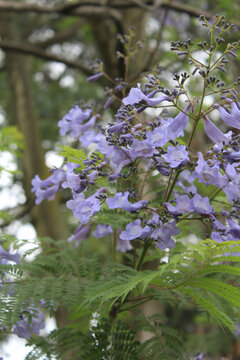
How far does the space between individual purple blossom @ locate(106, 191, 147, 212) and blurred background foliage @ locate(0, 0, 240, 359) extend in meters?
0.72

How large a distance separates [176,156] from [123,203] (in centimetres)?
26

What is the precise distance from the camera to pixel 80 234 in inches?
91.6

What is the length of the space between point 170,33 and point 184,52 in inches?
283

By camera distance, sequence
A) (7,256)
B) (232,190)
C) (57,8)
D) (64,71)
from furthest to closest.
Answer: (64,71) → (57,8) → (7,256) → (232,190)

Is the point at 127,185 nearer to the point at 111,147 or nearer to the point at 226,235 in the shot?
the point at 111,147

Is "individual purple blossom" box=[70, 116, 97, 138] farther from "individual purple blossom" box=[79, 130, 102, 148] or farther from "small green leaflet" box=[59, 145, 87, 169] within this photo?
"small green leaflet" box=[59, 145, 87, 169]

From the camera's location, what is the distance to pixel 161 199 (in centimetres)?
200

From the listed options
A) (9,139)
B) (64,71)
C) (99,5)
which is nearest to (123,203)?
(9,139)

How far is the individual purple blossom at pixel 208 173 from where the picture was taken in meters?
1.53

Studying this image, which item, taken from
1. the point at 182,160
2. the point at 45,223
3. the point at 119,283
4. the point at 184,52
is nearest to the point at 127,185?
the point at 182,160

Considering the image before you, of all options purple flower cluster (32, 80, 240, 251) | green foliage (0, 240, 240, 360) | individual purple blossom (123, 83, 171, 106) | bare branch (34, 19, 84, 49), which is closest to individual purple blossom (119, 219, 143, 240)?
purple flower cluster (32, 80, 240, 251)

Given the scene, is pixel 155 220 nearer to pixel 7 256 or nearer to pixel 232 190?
pixel 232 190

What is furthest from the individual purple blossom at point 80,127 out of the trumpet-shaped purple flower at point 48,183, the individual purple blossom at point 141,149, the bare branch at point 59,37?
the bare branch at point 59,37

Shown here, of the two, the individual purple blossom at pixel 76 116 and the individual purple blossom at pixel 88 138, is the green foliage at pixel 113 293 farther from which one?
the individual purple blossom at pixel 76 116
